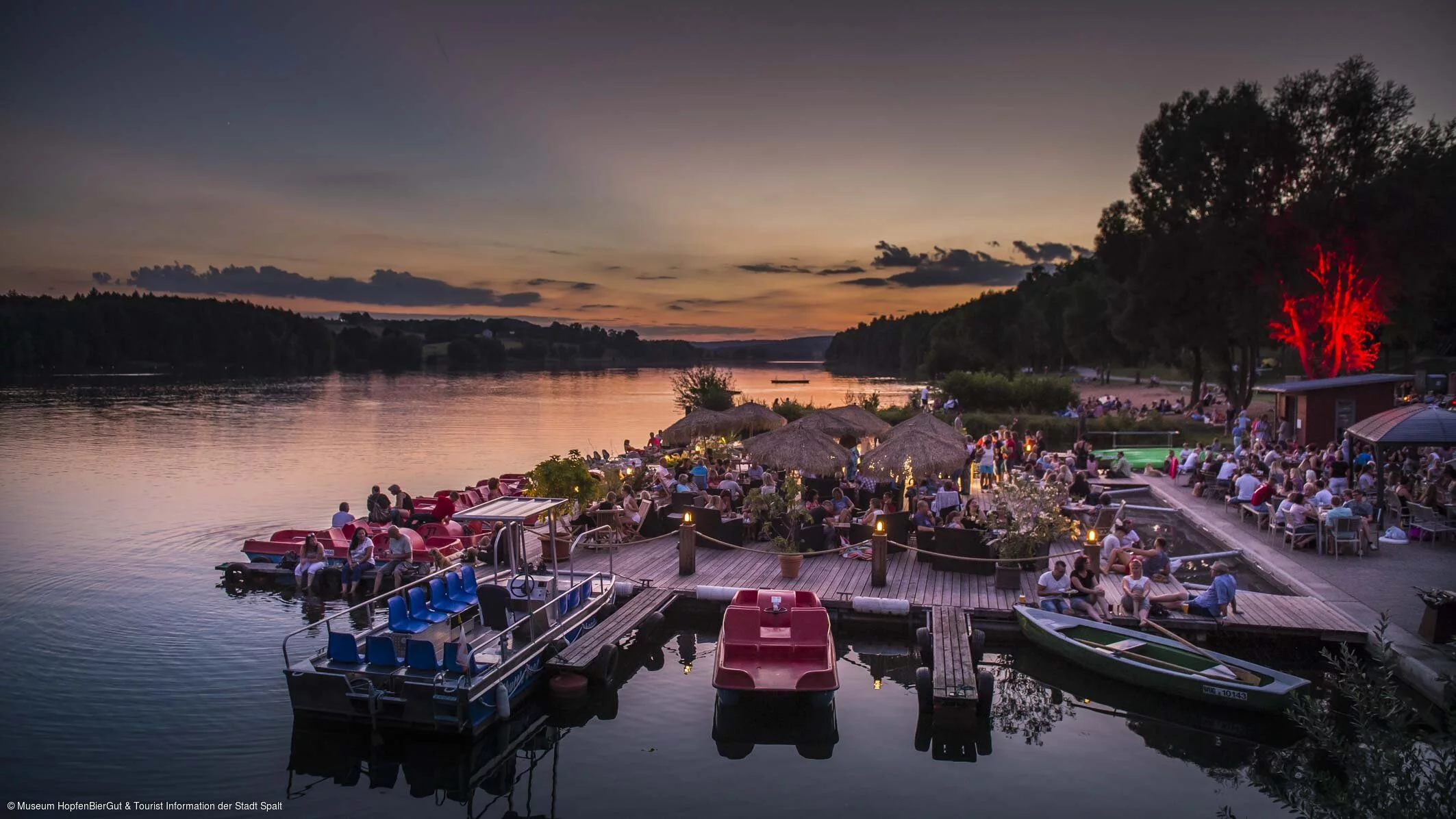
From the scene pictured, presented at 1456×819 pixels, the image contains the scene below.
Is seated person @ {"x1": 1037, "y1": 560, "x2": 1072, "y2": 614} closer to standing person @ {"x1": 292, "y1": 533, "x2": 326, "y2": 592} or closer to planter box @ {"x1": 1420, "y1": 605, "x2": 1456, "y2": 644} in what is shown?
planter box @ {"x1": 1420, "y1": 605, "x2": 1456, "y2": 644}

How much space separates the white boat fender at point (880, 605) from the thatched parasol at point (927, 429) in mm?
7706

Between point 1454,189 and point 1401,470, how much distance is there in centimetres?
2109

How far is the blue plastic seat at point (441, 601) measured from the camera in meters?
13.8

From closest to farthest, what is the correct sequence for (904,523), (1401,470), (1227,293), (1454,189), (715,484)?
(904,523) < (1401,470) < (715,484) < (1454,189) < (1227,293)

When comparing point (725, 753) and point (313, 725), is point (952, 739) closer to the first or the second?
point (725, 753)

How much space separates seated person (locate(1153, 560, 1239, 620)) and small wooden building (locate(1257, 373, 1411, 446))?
54.8ft

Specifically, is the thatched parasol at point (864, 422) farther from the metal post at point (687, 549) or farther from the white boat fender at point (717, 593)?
the white boat fender at point (717, 593)

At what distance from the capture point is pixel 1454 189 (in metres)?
35.5

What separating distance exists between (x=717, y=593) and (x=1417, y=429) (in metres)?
14.9

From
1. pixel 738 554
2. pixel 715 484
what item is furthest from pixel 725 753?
pixel 715 484

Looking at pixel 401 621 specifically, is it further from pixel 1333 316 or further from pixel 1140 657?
pixel 1333 316

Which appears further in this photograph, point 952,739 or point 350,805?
point 952,739

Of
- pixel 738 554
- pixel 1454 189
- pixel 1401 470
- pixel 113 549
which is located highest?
pixel 1454 189

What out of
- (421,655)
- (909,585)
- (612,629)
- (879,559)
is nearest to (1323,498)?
(909,585)
